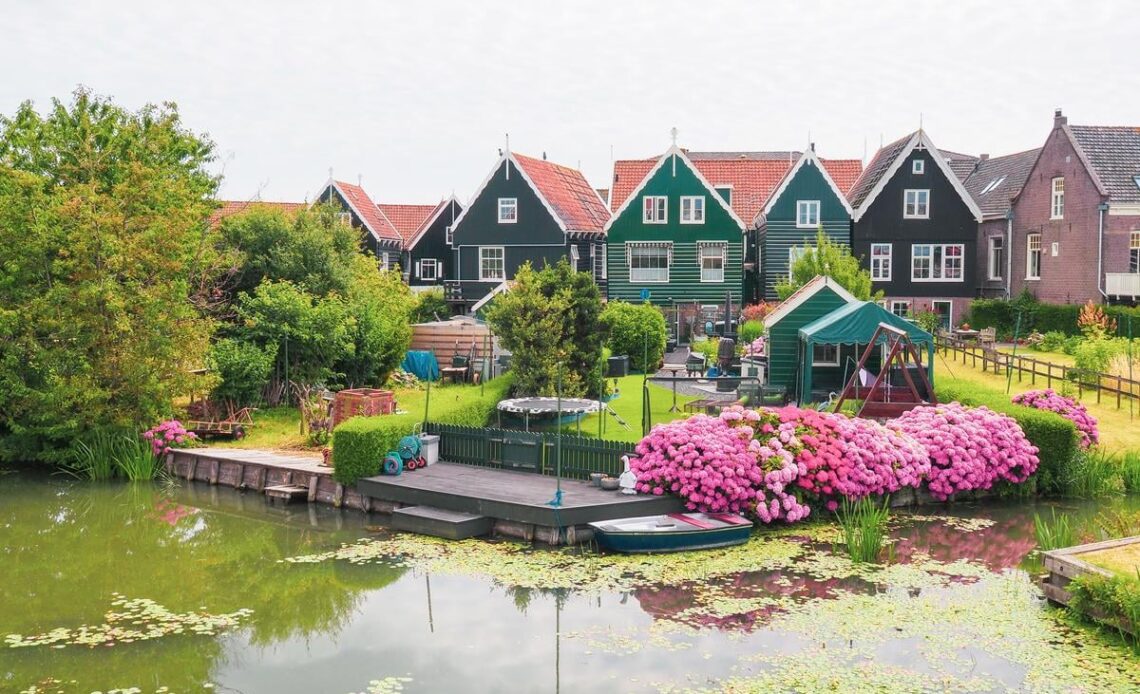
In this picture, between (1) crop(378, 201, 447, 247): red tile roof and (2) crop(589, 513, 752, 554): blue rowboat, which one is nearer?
(2) crop(589, 513, 752, 554): blue rowboat

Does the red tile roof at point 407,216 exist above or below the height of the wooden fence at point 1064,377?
above

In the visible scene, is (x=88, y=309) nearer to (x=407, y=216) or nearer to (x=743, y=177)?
(x=743, y=177)

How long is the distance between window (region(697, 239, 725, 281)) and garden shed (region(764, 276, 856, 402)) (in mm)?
18106

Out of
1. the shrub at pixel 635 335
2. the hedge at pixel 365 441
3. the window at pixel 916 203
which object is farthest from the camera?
the window at pixel 916 203

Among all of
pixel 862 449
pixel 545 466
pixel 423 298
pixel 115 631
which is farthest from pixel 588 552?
pixel 423 298

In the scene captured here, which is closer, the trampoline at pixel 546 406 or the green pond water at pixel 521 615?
the green pond water at pixel 521 615

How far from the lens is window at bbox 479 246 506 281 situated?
47719mm

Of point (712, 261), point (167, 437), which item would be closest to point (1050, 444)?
point (167, 437)

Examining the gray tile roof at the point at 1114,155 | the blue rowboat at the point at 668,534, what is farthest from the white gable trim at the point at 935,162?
the blue rowboat at the point at 668,534

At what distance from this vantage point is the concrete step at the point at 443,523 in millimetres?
17594

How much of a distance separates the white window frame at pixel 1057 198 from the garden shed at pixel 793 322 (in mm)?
18874

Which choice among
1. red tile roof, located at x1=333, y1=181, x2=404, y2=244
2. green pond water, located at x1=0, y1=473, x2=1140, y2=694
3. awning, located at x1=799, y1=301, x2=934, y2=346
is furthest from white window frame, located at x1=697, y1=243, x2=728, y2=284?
green pond water, located at x1=0, y1=473, x2=1140, y2=694

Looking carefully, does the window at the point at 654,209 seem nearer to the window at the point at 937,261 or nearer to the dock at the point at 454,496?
the window at the point at 937,261

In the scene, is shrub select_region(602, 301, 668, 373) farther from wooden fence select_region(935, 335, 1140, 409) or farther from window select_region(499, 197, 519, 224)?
window select_region(499, 197, 519, 224)
